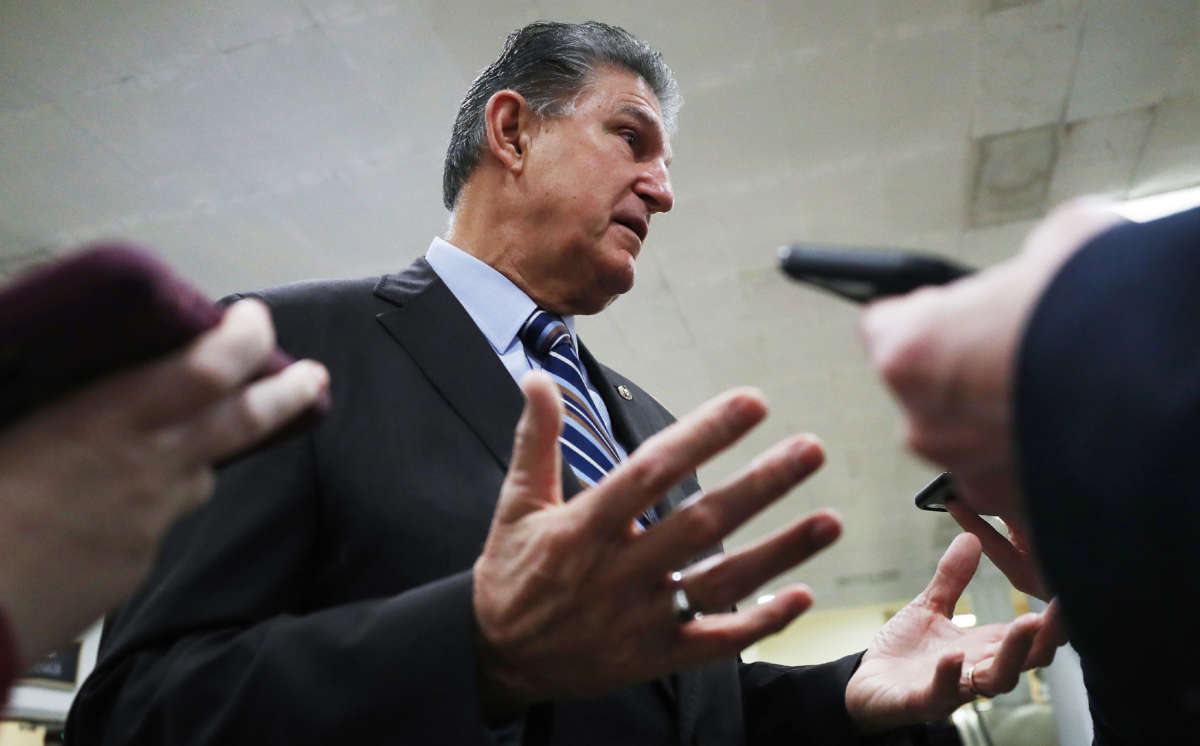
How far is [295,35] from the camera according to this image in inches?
119

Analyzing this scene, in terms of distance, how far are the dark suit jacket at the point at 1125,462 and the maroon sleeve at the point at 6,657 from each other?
0.52 m

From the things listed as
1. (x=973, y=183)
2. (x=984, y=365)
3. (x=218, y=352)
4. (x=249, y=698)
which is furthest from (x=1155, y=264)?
(x=973, y=183)

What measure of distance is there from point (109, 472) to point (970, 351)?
A: 46 centimetres

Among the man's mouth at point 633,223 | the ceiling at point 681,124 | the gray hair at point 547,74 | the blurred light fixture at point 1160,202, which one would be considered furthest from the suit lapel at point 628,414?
the blurred light fixture at point 1160,202

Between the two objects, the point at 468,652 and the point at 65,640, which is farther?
the point at 468,652

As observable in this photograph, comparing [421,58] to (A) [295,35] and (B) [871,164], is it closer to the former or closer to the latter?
(A) [295,35]

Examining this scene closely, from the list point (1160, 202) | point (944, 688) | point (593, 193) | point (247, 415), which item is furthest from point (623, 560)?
point (1160, 202)

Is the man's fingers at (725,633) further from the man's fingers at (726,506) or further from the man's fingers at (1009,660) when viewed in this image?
the man's fingers at (1009,660)

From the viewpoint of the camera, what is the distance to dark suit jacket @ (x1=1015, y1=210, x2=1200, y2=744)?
0.44 meters

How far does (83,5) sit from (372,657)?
2915 millimetres

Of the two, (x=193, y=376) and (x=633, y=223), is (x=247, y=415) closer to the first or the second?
(x=193, y=376)

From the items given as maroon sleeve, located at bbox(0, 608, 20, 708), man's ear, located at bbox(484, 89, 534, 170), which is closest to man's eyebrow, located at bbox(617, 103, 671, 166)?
man's ear, located at bbox(484, 89, 534, 170)

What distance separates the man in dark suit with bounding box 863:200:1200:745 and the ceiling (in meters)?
2.77

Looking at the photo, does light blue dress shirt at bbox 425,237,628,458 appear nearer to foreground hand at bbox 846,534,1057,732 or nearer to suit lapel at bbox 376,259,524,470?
suit lapel at bbox 376,259,524,470
